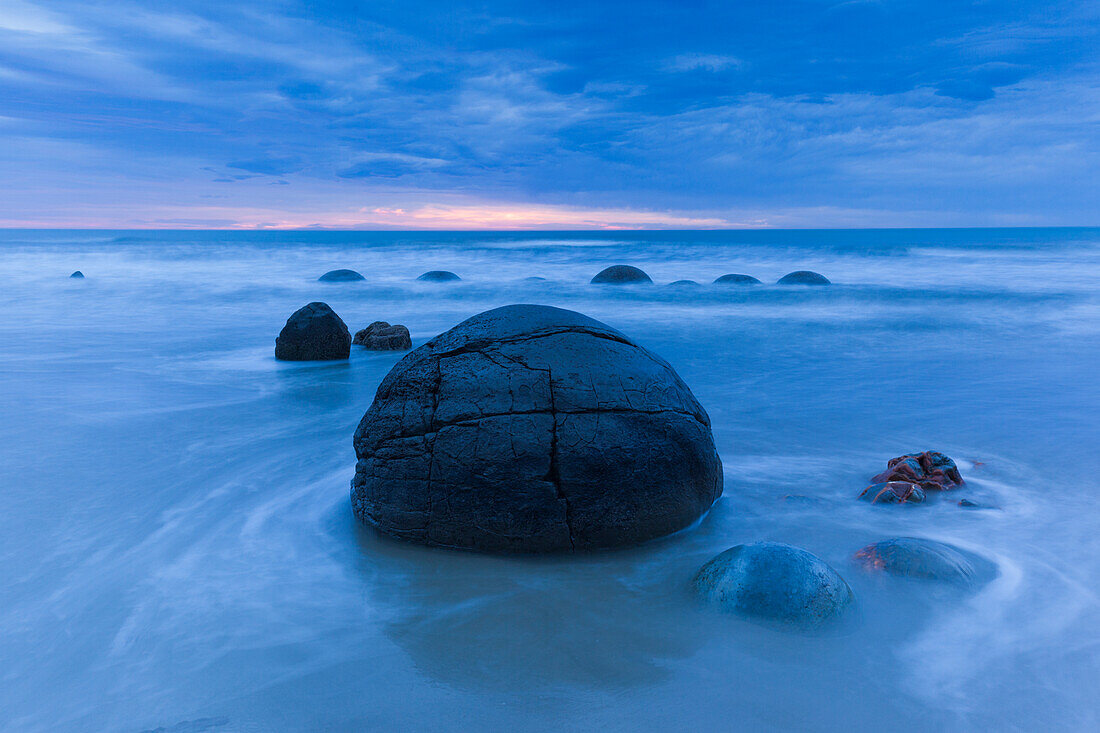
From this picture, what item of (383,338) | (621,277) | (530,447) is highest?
(530,447)

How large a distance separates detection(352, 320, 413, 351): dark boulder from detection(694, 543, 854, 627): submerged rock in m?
9.73

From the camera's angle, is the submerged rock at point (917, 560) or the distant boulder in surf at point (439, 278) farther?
the distant boulder in surf at point (439, 278)

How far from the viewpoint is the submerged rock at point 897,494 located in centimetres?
562

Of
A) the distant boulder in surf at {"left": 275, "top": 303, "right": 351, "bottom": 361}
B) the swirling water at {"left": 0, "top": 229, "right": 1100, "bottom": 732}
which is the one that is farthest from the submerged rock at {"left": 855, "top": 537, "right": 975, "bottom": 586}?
the distant boulder in surf at {"left": 275, "top": 303, "right": 351, "bottom": 361}

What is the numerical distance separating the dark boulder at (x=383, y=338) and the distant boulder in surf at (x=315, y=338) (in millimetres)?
781

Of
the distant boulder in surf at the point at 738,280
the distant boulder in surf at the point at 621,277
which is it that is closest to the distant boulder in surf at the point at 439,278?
the distant boulder in surf at the point at 621,277

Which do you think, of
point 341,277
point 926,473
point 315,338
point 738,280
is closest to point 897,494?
point 926,473

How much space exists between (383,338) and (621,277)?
17.4 meters

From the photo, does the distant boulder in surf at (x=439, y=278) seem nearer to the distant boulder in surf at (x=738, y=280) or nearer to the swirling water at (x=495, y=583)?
the distant boulder in surf at (x=738, y=280)

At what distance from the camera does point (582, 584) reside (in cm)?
431

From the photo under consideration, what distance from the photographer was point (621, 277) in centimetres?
2917

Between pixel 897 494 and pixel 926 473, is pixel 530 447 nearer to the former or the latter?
pixel 897 494

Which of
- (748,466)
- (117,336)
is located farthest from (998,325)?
(117,336)

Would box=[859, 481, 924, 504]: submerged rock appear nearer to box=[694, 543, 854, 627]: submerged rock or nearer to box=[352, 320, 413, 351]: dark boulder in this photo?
box=[694, 543, 854, 627]: submerged rock
